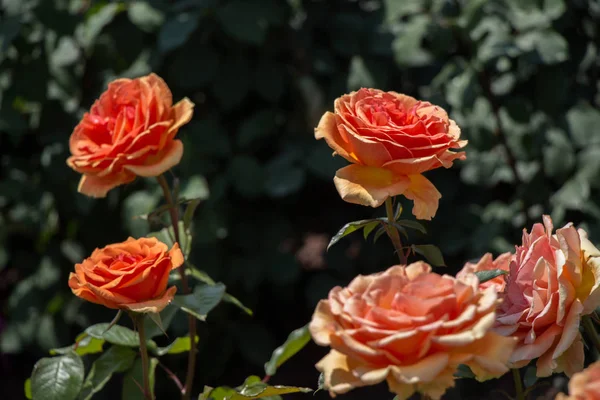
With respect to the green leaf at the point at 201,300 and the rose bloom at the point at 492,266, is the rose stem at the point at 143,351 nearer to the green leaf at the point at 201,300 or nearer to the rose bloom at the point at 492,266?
the green leaf at the point at 201,300

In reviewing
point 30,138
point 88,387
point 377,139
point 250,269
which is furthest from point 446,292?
point 30,138

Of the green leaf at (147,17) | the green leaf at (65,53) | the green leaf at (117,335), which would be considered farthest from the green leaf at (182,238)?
the green leaf at (65,53)

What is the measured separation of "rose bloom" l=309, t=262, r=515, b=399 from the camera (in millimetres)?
667

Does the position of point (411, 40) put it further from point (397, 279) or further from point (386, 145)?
point (397, 279)

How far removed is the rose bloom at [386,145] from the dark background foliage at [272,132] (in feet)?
3.02

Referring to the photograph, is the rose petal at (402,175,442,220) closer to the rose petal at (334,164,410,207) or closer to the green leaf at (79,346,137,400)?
the rose petal at (334,164,410,207)

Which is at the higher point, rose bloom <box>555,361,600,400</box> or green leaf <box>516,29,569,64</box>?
rose bloom <box>555,361,600,400</box>

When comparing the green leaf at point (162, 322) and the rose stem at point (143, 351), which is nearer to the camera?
the rose stem at point (143, 351)

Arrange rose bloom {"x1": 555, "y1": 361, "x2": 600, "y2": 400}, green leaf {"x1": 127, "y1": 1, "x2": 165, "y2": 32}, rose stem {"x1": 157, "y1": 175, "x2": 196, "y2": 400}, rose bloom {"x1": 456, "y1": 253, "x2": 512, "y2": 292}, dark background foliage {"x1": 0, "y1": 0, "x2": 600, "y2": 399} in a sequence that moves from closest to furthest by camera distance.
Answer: rose bloom {"x1": 555, "y1": 361, "x2": 600, "y2": 400}, rose bloom {"x1": 456, "y1": 253, "x2": 512, "y2": 292}, rose stem {"x1": 157, "y1": 175, "x2": 196, "y2": 400}, dark background foliage {"x1": 0, "y1": 0, "x2": 600, "y2": 399}, green leaf {"x1": 127, "y1": 1, "x2": 165, "y2": 32}

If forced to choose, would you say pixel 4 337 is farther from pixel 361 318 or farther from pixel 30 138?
pixel 361 318

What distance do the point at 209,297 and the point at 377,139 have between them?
334 millimetres

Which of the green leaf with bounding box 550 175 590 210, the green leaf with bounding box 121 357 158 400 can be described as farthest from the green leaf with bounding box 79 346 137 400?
the green leaf with bounding box 550 175 590 210

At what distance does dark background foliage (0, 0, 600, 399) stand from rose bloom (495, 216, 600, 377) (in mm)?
915

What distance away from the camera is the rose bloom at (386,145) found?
0.86m
